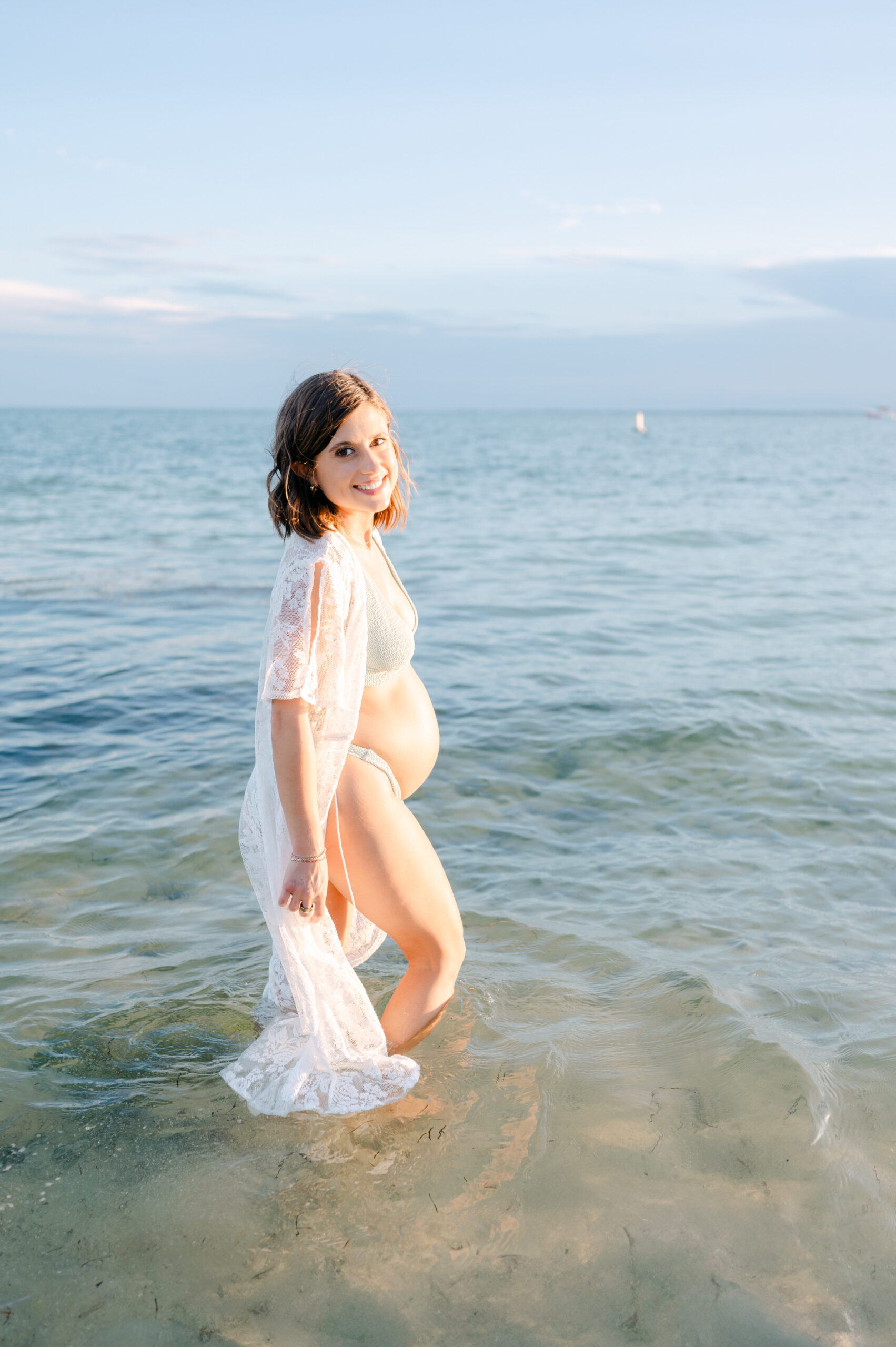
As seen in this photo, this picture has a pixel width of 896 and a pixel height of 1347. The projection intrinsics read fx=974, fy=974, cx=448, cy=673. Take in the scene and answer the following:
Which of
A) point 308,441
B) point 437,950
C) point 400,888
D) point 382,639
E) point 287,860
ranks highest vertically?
point 308,441

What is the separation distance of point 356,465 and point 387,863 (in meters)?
1.27

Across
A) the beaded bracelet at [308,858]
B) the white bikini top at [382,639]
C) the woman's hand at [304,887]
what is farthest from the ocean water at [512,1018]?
the white bikini top at [382,639]

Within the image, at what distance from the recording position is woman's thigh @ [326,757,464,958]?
122 inches

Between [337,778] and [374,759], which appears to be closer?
[337,778]

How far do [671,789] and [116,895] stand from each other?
3.57 m

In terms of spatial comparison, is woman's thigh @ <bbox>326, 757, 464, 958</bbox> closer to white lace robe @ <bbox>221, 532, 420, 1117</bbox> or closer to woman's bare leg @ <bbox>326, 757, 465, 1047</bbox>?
woman's bare leg @ <bbox>326, 757, 465, 1047</bbox>

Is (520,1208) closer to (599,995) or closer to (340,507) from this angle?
(599,995)

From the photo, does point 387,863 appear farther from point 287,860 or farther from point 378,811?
point 287,860

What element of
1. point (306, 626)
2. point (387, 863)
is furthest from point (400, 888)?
point (306, 626)

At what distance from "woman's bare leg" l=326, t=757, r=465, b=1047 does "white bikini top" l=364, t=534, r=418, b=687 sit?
0.31 m

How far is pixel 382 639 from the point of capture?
3131 mm

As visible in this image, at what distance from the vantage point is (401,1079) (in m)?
3.28

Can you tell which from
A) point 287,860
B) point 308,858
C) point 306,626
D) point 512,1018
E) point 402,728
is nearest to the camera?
point 306,626

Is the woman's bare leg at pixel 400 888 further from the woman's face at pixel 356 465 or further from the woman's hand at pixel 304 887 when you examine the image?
the woman's face at pixel 356 465
